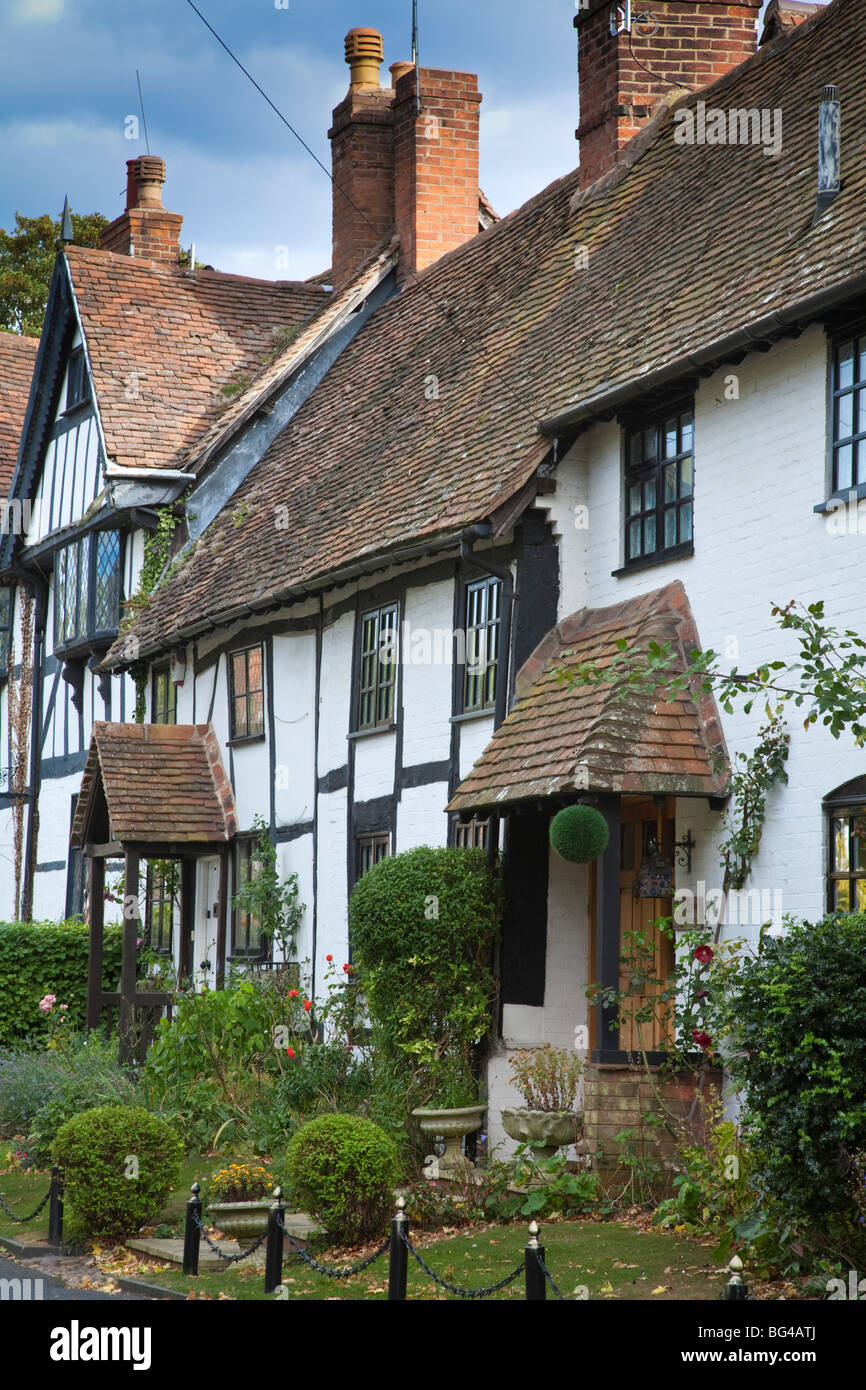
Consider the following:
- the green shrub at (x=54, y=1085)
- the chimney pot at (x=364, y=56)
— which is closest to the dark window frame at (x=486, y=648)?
the green shrub at (x=54, y=1085)

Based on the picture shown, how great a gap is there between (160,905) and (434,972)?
9.56m

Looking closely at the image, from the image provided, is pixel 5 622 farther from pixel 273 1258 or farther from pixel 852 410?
pixel 273 1258

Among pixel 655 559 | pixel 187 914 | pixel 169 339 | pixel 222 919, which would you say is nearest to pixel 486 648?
pixel 655 559

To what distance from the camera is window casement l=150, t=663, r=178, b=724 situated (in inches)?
862

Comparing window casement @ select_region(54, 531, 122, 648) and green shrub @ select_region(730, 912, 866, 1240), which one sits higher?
window casement @ select_region(54, 531, 122, 648)

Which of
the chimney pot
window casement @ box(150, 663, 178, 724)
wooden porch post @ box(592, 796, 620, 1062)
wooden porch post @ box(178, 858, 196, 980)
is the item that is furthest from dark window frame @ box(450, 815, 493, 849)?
the chimney pot

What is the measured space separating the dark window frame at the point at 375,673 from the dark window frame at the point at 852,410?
5.93 meters

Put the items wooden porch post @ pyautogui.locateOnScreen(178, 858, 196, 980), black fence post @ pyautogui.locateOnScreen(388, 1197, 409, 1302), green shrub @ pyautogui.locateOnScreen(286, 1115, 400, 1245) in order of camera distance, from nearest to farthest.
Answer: black fence post @ pyautogui.locateOnScreen(388, 1197, 409, 1302), green shrub @ pyautogui.locateOnScreen(286, 1115, 400, 1245), wooden porch post @ pyautogui.locateOnScreen(178, 858, 196, 980)

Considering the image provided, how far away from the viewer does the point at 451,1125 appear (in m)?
12.6

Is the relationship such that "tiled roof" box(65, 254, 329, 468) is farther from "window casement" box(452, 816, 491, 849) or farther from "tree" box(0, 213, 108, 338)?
"tree" box(0, 213, 108, 338)

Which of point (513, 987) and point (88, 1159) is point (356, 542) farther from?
point (88, 1159)

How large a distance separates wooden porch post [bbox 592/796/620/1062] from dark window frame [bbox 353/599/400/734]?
15.0 ft
